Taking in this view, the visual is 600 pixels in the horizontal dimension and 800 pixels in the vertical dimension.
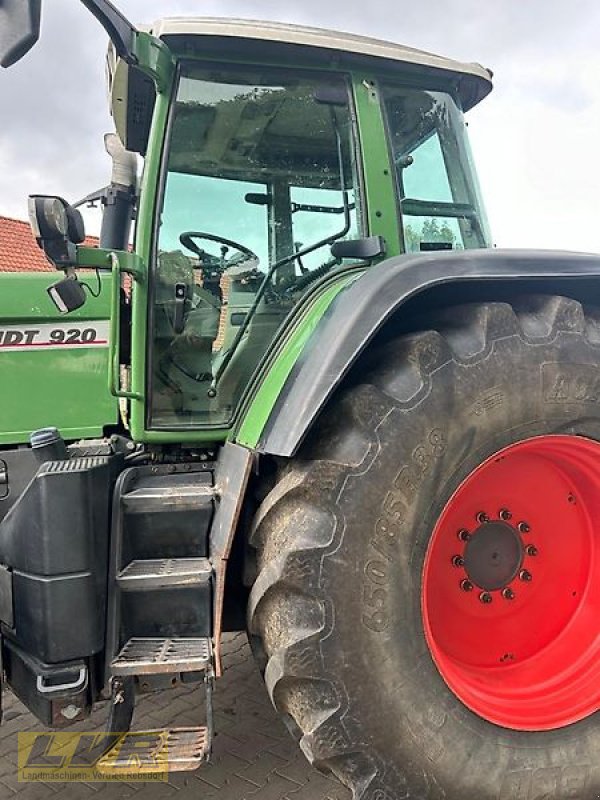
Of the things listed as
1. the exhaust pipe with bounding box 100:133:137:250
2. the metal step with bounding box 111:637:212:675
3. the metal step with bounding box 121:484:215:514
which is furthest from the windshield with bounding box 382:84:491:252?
the metal step with bounding box 111:637:212:675

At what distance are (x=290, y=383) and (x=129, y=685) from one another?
101 cm

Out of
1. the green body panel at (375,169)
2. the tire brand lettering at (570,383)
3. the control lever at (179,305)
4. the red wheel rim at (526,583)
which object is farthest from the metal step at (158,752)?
the green body panel at (375,169)

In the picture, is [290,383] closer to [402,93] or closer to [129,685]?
[129,685]

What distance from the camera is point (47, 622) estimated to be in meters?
1.97

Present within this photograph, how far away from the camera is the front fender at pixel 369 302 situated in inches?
72.1

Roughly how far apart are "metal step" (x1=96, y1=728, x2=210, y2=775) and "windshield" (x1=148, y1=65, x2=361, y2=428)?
0.98m

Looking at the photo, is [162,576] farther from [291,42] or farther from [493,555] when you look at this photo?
[291,42]

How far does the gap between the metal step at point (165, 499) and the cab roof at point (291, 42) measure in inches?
57.4

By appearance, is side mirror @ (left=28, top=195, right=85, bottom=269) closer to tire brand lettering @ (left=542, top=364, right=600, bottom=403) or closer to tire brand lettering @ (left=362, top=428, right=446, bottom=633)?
tire brand lettering @ (left=362, top=428, right=446, bottom=633)

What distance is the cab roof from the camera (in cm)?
220

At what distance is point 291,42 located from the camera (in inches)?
89.1

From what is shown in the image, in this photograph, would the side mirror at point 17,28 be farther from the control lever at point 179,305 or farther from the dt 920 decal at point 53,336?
the dt 920 decal at point 53,336

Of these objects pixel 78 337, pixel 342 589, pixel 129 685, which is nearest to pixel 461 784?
pixel 342 589

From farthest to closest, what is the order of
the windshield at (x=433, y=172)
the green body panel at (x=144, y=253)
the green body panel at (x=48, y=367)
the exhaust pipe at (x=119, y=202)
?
the exhaust pipe at (x=119, y=202), the green body panel at (x=48, y=367), the windshield at (x=433, y=172), the green body panel at (x=144, y=253)
